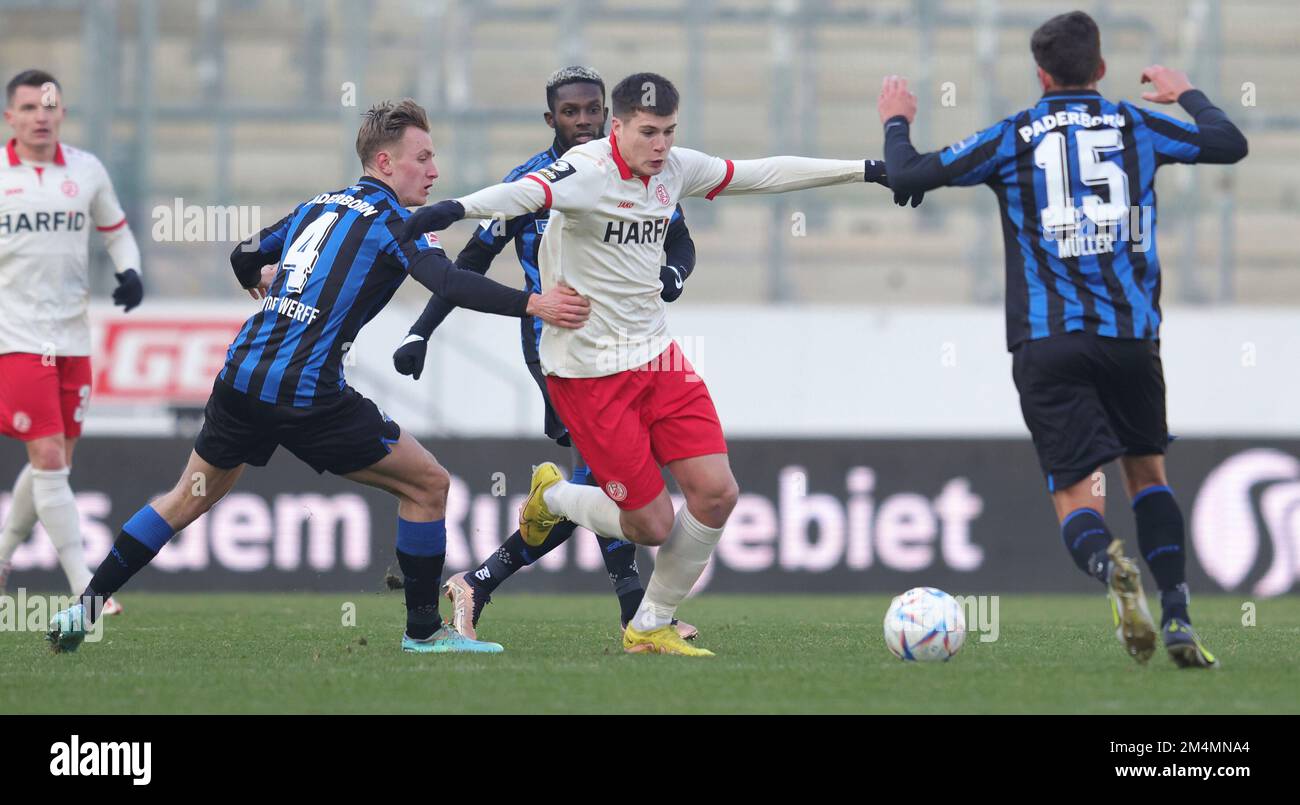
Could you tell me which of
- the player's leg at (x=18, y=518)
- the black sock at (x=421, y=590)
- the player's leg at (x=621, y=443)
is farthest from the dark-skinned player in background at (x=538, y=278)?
the player's leg at (x=18, y=518)

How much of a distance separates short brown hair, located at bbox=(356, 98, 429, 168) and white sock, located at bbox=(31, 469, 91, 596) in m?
2.88

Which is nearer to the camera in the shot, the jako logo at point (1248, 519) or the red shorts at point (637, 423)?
the red shorts at point (637, 423)

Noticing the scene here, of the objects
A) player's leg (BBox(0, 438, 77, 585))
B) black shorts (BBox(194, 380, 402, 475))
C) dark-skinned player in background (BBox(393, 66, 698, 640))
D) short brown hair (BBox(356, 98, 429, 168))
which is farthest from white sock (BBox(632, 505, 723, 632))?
player's leg (BBox(0, 438, 77, 585))

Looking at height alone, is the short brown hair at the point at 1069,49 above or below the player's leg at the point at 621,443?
above

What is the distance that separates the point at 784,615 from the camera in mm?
9250

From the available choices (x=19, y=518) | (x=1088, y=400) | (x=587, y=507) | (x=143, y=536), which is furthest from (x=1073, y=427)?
(x=19, y=518)

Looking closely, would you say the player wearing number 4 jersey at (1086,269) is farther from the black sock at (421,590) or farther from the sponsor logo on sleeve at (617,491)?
the black sock at (421,590)

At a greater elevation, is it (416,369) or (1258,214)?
(1258,214)

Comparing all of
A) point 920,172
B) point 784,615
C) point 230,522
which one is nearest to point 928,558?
point 784,615

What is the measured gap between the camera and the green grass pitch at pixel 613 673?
4824 millimetres

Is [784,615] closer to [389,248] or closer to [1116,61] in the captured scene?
[389,248]

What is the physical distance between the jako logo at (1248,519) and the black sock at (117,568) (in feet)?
25.9

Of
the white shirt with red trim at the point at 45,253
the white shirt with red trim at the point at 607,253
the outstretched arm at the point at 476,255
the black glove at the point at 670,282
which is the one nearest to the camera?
the white shirt with red trim at the point at 607,253
